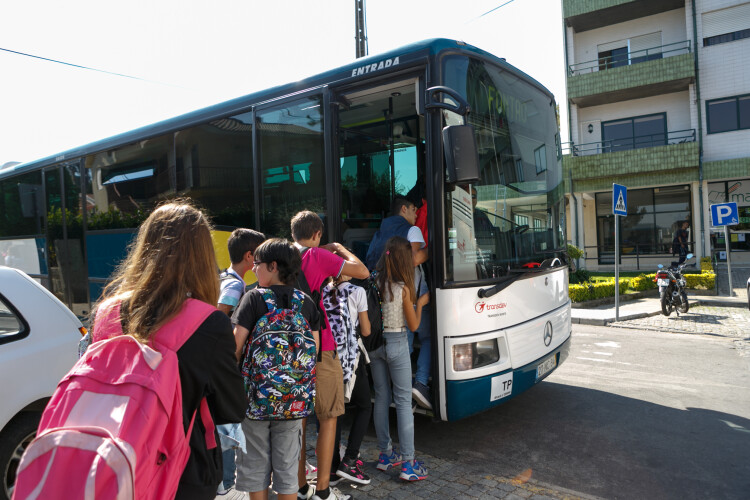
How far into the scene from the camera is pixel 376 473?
13.2 ft

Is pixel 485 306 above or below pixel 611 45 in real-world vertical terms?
below

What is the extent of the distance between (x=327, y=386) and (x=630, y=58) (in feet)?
79.5

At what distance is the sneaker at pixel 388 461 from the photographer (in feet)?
13.2

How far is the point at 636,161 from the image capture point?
69.9 ft

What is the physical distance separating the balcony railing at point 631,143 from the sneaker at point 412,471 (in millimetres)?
19855

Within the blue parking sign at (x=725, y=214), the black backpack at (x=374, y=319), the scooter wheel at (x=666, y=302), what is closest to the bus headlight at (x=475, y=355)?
the black backpack at (x=374, y=319)

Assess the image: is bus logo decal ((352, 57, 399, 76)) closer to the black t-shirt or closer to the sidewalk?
the black t-shirt

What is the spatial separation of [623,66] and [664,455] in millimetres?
21380

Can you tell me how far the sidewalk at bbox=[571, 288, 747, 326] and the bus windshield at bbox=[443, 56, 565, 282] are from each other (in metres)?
6.50

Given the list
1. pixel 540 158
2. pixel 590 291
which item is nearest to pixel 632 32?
pixel 590 291

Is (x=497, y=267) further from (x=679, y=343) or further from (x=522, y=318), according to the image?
(x=679, y=343)

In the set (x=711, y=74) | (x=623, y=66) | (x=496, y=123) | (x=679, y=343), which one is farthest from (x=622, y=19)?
(x=496, y=123)

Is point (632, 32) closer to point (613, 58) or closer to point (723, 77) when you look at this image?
point (613, 58)

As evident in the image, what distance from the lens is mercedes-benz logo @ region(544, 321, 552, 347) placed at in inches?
195
